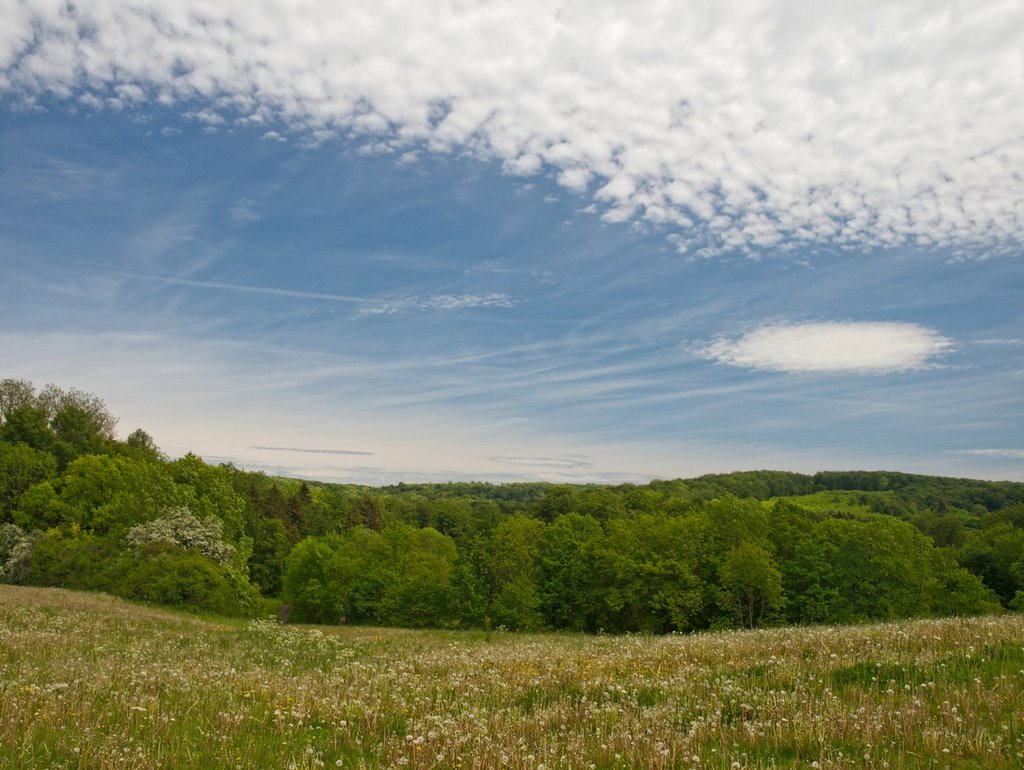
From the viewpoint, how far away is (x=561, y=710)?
30.0ft

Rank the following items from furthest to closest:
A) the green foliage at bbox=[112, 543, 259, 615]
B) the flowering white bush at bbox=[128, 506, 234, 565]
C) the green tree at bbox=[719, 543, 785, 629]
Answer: the green tree at bbox=[719, 543, 785, 629], the flowering white bush at bbox=[128, 506, 234, 565], the green foliage at bbox=[112, 543, 259, 615]

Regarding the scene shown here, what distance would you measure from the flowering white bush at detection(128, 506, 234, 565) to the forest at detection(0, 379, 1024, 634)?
0.20 meters

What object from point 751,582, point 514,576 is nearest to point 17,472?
point 514,576

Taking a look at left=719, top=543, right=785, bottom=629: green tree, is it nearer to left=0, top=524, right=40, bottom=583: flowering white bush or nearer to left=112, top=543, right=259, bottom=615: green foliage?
left=112, top=543, right=259, bottom=615: green foliage

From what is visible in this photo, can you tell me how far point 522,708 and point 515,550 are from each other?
227 ft

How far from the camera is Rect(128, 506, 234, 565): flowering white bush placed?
60.2m

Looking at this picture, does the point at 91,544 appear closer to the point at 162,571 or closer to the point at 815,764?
the point at 162,571

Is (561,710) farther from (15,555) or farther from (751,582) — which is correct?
(15,555)

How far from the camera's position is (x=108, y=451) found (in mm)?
85812

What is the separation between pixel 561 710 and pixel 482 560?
68.0m

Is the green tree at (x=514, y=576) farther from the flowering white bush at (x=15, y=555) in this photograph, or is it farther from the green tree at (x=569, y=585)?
the flowering white bush at (x=15, y=555)

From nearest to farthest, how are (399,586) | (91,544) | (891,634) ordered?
(891,634) < (91,544) < (399,586)

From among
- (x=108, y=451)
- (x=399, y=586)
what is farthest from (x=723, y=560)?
(x=108, y=451)

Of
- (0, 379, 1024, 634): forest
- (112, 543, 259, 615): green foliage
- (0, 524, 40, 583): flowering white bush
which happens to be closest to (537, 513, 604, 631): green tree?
(0, 379, 1024, 634): forest
